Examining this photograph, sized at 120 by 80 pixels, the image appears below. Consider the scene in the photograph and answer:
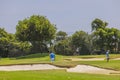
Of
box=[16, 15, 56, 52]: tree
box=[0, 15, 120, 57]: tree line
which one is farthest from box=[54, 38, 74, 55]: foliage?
box=[16, 15, 56, 52]: tree

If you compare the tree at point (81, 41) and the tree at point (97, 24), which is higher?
the tree at point (97, 24)

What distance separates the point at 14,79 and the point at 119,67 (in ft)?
49.1

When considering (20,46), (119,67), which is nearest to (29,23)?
(20,46)

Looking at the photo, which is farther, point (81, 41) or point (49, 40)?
point (81, 41)

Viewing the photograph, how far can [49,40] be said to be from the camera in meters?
79.4

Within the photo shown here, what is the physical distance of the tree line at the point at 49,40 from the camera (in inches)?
2928

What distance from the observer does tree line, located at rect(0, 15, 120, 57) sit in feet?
244

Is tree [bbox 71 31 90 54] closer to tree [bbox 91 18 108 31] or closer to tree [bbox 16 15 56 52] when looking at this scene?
tree [bbox 91 18 108 31]

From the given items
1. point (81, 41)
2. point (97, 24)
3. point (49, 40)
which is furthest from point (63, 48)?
point (49, 40)

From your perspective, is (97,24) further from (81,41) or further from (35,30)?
(35,30)

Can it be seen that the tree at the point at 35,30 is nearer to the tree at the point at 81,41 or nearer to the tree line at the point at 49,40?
the tree line at the point at 49,40

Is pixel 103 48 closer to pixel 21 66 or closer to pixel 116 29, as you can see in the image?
pixel 116 29

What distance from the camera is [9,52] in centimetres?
9556

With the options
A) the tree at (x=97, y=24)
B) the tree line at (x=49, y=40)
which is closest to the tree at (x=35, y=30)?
the tree line at (x=49, y=40)
